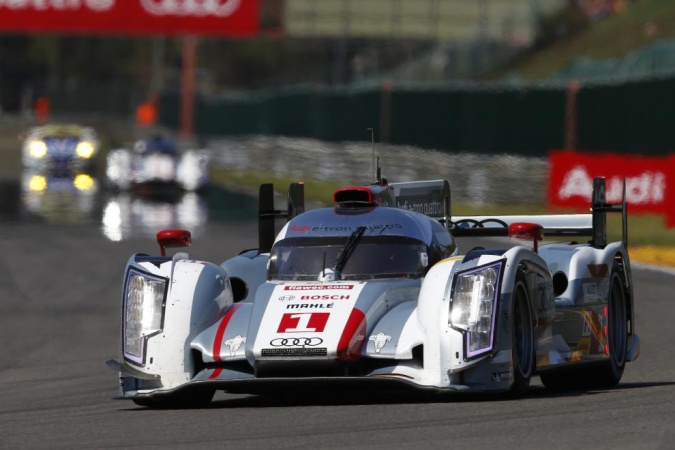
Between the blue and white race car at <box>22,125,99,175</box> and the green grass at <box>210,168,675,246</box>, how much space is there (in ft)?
11.5

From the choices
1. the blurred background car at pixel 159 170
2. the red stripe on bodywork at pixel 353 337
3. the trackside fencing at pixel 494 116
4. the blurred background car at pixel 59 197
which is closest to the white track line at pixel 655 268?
the trackside fencing at pixel 494 116

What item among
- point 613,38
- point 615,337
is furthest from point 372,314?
point 613,38

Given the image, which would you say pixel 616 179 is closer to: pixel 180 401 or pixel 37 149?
pixel 180 401

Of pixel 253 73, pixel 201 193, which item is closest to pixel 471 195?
pixel 201 193

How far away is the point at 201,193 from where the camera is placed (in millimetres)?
37125

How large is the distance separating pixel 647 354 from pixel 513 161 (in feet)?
53.0

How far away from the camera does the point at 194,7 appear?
55500 millimetres

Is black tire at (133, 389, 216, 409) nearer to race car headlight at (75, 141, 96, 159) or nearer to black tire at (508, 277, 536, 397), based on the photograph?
black tire at (508, 277, 536, 397)

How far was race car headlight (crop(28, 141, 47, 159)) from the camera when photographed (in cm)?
4356

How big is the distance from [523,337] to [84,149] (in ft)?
114

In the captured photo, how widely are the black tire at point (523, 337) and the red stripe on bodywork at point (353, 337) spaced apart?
86 cm

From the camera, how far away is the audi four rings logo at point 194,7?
55438 millimetres

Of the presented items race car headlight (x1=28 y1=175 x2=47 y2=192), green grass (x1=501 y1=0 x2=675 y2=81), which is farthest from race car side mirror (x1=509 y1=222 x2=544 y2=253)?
green grass (x1=501 y1=0 x2=675 y2=81)

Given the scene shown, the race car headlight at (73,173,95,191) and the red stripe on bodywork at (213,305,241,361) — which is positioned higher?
the red stripe on bodywork at (213,305,241,361)
